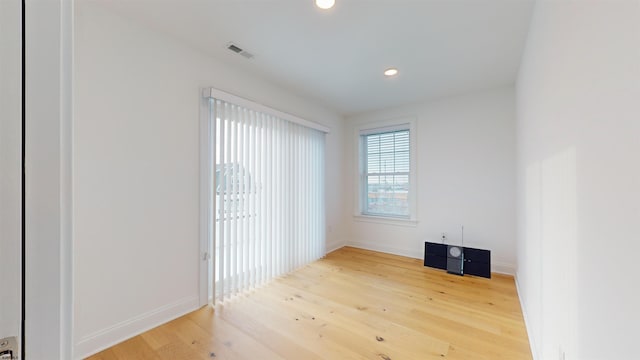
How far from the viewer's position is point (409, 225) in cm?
385

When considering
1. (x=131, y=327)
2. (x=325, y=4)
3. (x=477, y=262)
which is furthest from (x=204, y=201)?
(x=477, y=262)

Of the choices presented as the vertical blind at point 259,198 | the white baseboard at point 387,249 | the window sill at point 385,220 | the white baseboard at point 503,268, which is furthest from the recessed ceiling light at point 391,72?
the white baseboard at point 503,268

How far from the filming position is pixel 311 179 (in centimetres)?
370

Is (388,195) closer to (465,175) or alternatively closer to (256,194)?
(465,175)

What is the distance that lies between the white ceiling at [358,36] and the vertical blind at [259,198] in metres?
0.62

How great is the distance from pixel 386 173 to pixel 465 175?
115cm

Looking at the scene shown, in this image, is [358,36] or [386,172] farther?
[386,172]

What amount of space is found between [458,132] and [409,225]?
1512 millimetres

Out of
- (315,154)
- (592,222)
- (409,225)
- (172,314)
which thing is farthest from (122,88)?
(409,225)

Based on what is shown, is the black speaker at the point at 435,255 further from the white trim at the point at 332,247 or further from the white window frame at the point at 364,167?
the white trim at the point at 332,247

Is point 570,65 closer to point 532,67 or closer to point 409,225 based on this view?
point 532,67
